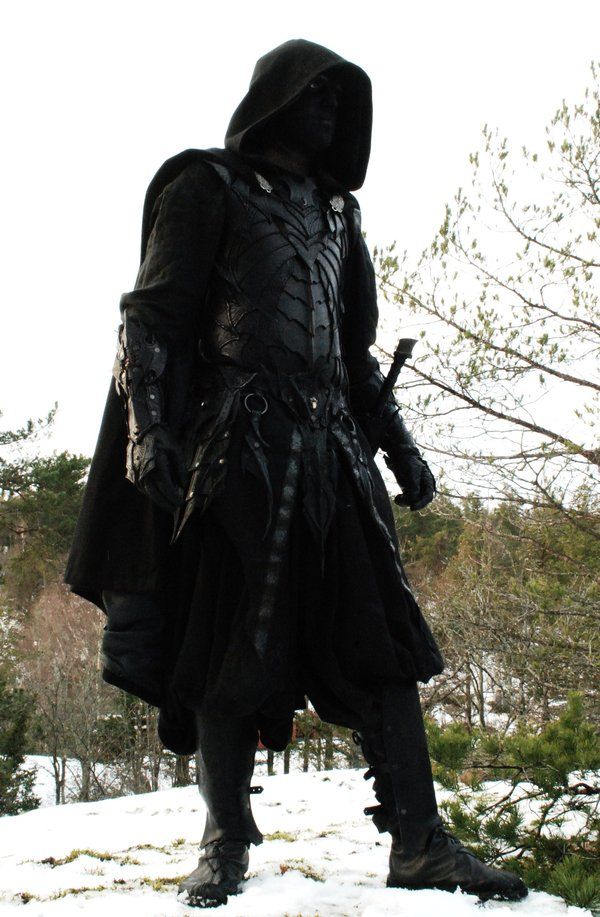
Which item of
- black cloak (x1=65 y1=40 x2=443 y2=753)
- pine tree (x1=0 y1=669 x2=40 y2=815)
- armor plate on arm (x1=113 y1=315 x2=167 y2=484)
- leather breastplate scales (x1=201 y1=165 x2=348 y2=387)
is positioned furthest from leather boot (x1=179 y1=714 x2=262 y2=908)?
pine tree (x1=0 y1=669 x2=40 y2=815)

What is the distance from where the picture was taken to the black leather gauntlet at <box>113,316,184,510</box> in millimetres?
2381

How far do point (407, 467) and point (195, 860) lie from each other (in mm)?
1467

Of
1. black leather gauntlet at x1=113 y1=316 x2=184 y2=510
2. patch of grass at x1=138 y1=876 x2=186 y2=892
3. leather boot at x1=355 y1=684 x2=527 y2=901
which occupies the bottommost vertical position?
patch of grass at x1=138 y1=876 x2=186 y2=892

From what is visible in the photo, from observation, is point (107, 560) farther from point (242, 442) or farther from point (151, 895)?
point (151, 895)

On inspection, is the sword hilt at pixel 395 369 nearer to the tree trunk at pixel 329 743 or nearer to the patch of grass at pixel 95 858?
the patch of grass at pixel 95 858

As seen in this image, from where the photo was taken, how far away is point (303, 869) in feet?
9.34

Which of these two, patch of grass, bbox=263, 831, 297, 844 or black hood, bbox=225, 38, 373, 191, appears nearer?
black hood, bbox=225, 38, 373, 191

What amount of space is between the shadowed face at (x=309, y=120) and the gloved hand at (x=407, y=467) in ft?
2.75

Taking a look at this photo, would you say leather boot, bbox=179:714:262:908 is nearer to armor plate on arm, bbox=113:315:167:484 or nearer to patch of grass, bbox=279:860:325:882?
patch of grass, bbox=279:860:325:882

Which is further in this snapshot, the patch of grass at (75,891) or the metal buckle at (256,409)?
the patch of grass at (75,891)

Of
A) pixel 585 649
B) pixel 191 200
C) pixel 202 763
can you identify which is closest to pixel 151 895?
pixel 202 763

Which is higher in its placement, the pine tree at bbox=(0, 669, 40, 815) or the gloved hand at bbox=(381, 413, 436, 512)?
the gloved hand at bbox=(381, 413, 436, 512)

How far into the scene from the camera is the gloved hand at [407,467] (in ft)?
9.44

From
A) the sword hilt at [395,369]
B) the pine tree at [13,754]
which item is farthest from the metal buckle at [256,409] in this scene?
the pine tree at [13,754]
